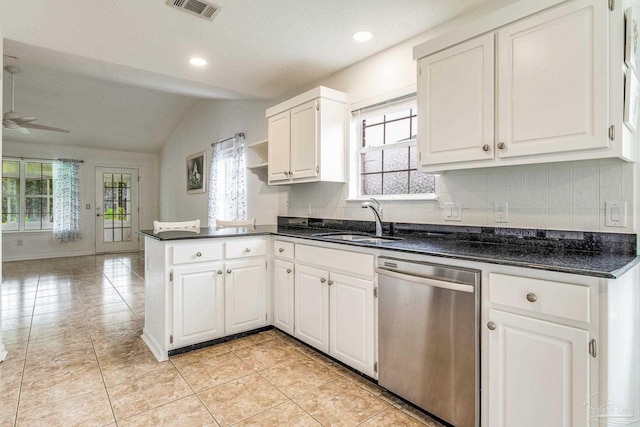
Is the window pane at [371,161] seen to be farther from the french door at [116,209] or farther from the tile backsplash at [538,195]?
the french door at [116,209]

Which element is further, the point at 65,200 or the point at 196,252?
the point at 65,200

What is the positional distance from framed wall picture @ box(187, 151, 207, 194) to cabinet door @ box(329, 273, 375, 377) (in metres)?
4.64

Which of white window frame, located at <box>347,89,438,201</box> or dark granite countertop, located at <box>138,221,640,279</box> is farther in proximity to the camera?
white window frame, located at <box>347,89,438,201</box>

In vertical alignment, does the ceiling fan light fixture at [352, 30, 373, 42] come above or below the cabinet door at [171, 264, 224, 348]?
above

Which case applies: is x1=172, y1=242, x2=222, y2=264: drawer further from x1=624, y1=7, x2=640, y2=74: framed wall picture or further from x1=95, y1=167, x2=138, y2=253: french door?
x1=95, y1=167, x2=138, y2=253: french door

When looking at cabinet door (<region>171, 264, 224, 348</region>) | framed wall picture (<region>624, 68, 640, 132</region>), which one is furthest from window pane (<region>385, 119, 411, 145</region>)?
cabinet door (<region>171, 264, 224, 348</region>)

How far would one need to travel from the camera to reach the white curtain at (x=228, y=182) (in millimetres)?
5020

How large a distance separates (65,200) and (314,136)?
276 inches

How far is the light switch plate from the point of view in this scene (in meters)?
1.68

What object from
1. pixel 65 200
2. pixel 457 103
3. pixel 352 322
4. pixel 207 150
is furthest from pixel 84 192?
pixel 457 103

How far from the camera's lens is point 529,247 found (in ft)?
6.30

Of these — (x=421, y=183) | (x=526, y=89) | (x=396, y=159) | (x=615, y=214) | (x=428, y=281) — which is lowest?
(x=428, y=281)

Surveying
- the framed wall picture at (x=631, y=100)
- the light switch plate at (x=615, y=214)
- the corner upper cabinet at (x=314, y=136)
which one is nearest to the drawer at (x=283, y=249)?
the corner upper cabinet at (x=314, y=136)

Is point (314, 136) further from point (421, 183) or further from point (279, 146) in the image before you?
point (421, 183)
